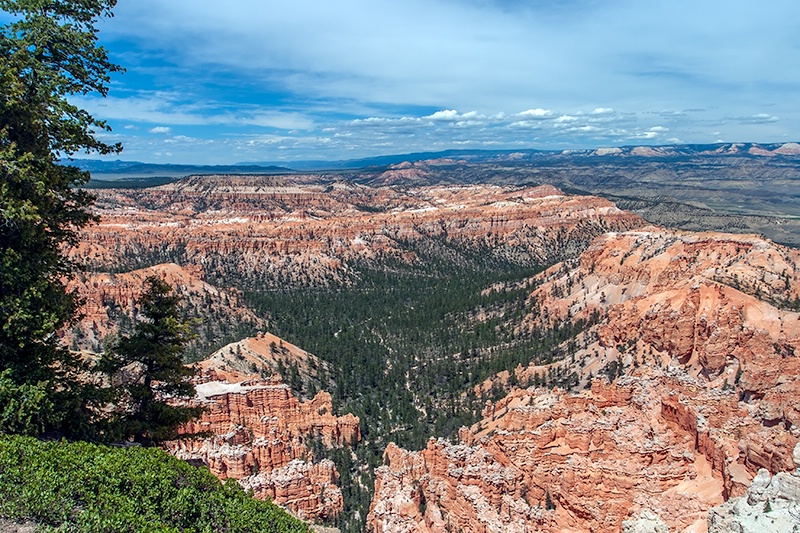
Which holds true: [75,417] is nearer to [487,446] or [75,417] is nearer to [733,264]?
[487,446]

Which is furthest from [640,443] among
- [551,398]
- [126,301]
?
[126,301]

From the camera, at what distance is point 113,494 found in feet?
39.4

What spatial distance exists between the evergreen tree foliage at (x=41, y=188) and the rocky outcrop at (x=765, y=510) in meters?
17.5

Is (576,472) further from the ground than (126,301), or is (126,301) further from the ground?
(576,472)

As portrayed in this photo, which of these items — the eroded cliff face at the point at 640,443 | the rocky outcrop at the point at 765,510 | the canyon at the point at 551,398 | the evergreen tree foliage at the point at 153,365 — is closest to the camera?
the rocky outcrop at the point at 765,510

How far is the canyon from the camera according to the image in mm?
26984

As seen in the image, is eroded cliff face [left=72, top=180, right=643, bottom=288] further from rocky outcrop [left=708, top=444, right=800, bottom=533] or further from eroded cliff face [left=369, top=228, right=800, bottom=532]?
rocky outcrop [left=708, top=444, right=800, bottom=533]

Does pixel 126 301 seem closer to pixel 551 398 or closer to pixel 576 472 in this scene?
pixel 551 398

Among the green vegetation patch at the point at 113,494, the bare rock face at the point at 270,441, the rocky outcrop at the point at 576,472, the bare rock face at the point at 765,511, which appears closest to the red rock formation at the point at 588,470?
the rocky outcrop at the point at 576,472

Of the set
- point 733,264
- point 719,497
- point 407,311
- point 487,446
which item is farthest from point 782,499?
point 407,311

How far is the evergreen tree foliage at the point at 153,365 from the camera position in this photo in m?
16.9

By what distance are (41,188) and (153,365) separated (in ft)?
22.5

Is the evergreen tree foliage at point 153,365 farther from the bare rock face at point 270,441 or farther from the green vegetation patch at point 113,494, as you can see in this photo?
the bare rock face at point 270,441

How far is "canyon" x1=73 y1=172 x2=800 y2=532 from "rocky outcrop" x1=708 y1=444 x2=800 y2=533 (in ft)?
4.16
